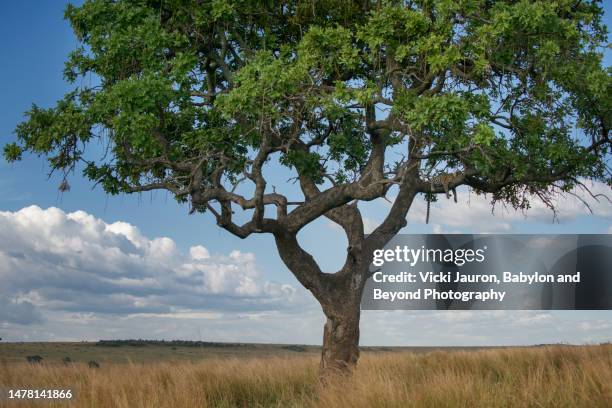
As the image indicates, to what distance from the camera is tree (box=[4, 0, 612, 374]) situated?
14289 mm

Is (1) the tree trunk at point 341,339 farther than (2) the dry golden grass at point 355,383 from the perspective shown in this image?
Yes

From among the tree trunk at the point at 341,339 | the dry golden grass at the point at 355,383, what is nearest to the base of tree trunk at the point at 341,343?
the tree trunk at the point at 341,339

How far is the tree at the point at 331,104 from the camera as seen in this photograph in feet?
46.9

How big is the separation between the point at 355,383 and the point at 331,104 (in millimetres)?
5551

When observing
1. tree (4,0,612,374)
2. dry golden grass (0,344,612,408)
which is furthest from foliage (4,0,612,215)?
dry golden grass (0,344,612,408)

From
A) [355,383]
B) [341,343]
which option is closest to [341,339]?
[341,343]

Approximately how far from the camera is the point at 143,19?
1603cm

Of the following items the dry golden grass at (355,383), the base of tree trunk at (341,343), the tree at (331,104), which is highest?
the tree at (331,104)

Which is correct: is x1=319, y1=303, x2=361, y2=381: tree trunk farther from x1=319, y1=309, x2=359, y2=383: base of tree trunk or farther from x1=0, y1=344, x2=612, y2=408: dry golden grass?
x1=0, y1=344, x2=612, y2=408: dry golden grass

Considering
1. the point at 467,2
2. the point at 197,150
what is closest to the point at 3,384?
the point at 197,150

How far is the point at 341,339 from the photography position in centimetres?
1764

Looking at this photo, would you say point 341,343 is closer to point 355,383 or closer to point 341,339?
point 341,339

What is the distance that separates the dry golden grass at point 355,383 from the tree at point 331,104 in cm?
221

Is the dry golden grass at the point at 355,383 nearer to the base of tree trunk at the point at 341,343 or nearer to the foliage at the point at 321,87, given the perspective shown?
the base of tree trunk at the point at 341,343
